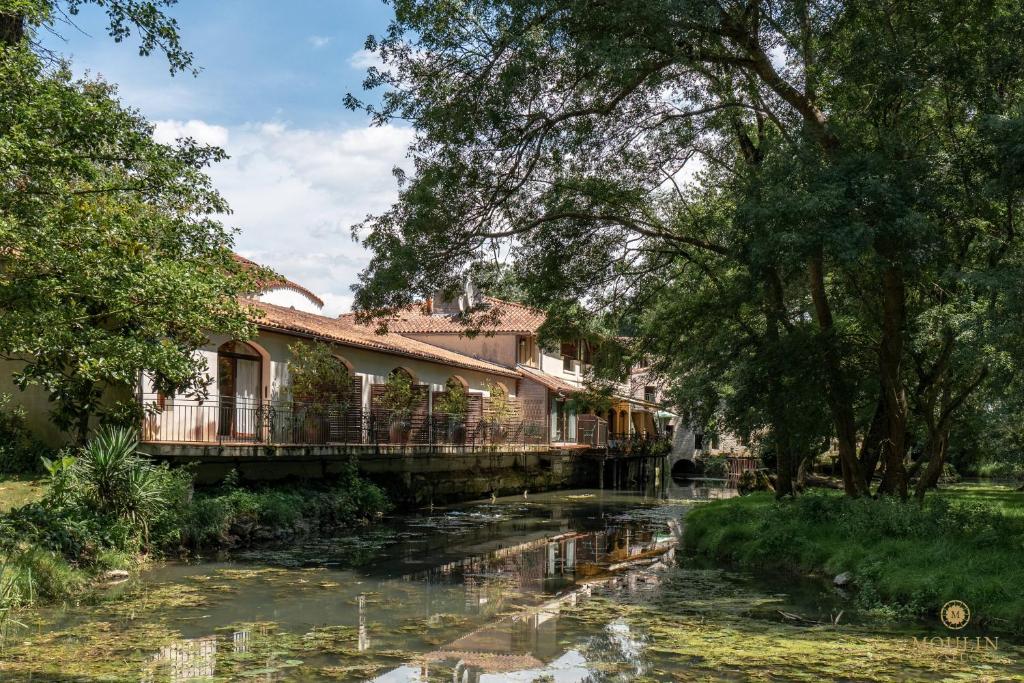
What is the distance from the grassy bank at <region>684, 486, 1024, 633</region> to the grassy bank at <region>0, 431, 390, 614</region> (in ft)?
31.6

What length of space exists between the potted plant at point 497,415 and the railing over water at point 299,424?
0.17ft

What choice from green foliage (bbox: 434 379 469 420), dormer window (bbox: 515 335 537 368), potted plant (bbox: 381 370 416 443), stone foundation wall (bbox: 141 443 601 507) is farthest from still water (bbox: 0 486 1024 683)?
dormer window (bbox: 515 335 537 368)

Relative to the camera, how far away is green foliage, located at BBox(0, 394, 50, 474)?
17.2 metres

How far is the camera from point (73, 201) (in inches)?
461

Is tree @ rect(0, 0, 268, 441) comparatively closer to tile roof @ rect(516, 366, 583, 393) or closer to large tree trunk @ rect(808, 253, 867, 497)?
large tree trunk @ rect(808, 253, 867, 497)

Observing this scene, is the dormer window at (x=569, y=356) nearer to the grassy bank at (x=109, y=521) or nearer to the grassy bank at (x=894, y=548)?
the grassy bank at (x=894, y=548)

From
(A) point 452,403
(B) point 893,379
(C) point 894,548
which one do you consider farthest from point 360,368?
(C) point 894,548

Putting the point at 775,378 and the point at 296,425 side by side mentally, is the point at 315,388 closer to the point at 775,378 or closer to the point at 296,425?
the point at 296,425

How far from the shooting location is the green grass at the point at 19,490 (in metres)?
14.8

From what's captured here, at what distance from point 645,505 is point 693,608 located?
20954 millimetres

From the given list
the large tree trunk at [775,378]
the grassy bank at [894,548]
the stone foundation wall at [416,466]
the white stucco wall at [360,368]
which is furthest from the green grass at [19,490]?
the large tree trunk at [775,378]

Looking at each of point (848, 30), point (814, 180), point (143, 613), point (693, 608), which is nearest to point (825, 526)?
point (693, 608)

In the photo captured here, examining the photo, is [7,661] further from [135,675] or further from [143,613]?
[143,613]

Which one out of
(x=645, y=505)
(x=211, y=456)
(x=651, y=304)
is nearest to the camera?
(x=211, y=456)
